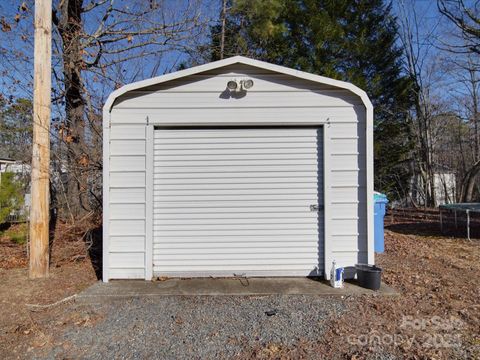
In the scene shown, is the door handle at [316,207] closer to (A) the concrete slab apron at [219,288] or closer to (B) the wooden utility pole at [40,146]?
(A) the concrete slab apron at [219,288]

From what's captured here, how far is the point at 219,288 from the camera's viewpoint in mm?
4293

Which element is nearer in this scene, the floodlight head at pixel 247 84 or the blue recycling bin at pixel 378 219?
the floodlight head at pixel 247 84

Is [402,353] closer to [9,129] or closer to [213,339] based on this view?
[213,339]

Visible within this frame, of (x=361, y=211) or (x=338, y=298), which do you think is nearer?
(x=338, y=298)

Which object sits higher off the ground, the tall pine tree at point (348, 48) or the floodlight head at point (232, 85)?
the tall pine tree at point (348, 48)

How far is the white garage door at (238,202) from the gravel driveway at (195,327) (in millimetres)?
780

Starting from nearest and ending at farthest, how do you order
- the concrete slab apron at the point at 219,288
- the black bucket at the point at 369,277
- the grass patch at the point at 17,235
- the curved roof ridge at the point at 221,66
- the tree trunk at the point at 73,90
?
the concrete slab apron at the point at 219,288
the black bucket at the point at 369,277
the curved roof ridge at the point at 221,66
the grass patch at the point at 17,235
the tree trunk at the point at 73,90

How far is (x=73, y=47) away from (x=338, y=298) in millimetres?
7608

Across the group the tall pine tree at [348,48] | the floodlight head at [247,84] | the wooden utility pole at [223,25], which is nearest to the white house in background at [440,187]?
the tall pine tree at [348,48]

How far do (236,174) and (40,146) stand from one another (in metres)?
2.77

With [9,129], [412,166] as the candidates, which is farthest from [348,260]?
[412,166]

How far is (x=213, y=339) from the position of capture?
3.06 metres

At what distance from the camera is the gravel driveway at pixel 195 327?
2.89 meters

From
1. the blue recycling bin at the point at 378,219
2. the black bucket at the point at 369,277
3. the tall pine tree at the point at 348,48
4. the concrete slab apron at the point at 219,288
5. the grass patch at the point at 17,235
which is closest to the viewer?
the concrete slab apron at the point at 219,288
